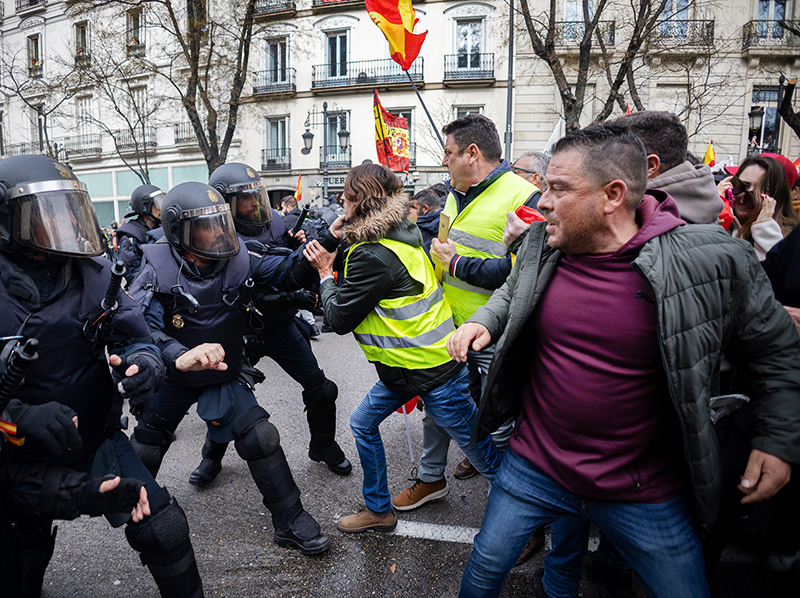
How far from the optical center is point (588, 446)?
174 centimetres

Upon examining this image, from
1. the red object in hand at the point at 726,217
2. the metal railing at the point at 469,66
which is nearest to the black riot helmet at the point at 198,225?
the red object in hand at the point at 726,217

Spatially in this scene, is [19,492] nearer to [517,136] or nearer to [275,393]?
[275,393]

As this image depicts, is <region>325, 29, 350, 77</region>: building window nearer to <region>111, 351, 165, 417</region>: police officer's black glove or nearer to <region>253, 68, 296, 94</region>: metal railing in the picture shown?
<region>253, 68, 296, 94</region>: metal railing

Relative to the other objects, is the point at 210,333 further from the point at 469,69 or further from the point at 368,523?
the point at 469,69

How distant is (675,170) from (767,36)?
21966mm

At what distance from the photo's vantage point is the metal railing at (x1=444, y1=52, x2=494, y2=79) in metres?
21.0

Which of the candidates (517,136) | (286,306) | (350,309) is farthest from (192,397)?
(517,136)

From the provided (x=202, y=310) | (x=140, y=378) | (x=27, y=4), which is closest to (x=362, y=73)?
(x=27, y=4)

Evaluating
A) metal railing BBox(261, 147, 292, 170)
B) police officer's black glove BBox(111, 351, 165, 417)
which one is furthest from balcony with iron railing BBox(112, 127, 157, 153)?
police officer's black glove BBox(111, 351, 165, 417)

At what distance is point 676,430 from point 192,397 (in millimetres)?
2414

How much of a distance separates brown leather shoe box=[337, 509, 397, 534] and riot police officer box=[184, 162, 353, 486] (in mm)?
713

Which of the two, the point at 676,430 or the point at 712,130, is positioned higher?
the point at 712,130

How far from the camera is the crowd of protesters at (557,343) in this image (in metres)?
1.61

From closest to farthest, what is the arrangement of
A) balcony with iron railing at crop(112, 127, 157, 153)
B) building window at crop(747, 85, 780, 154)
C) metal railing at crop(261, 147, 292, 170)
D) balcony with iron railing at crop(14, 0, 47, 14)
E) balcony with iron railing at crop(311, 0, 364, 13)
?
1. building window at crop(747, 85, 780, 154)
2. balcony with iron railing at crop(311, 0, 364, 13)
3. metal railing at crop(261, 147, 292, 170)
4. balcony with iron railing at crop(112, 127, 157, 153)
5. balcony with iron railing at crop(14, 0, 47, 14)
